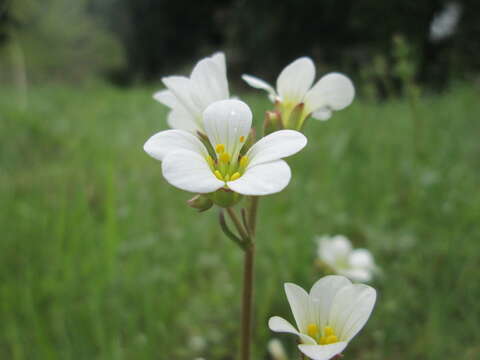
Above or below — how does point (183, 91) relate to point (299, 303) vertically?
above

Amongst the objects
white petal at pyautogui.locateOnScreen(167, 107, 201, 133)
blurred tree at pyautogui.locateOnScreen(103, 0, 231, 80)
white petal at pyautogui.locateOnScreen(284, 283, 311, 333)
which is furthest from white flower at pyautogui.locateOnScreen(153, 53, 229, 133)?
blurred tree at pyautogui.locateOnScreen(103, 0, 231, 80)

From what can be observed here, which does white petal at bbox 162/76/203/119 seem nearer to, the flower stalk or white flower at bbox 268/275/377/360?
the flower stalk

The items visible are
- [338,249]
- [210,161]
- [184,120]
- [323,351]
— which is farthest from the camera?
[338,249]

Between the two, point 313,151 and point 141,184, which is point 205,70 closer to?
point 141,184

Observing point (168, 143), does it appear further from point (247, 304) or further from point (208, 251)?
point (208, 251)

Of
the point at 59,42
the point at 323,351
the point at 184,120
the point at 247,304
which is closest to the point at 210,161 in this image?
the point at 184,120

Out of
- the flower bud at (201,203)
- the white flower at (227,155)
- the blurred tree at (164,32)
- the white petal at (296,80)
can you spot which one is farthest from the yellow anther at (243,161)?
the blurred tree at (164,32)

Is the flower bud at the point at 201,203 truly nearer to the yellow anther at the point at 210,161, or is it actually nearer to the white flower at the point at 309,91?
the yellow anther at the point at 210,161
